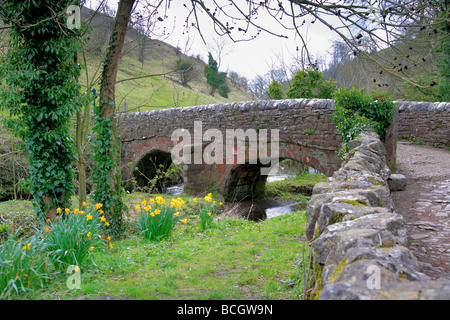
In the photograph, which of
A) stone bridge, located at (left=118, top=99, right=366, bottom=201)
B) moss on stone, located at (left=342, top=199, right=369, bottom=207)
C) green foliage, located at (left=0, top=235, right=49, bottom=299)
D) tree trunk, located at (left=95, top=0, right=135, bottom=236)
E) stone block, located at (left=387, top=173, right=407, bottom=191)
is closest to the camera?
moss on stone, located at (left=342, top=199, right=369, bottom=207)

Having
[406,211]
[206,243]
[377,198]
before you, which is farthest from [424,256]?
[206,243]

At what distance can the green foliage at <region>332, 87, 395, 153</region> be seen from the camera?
25.0 ft

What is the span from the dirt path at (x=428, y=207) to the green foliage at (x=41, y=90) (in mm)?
5915

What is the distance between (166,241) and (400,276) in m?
4.14

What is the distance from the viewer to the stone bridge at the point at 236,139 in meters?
10.2

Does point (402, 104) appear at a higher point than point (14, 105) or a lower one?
higher

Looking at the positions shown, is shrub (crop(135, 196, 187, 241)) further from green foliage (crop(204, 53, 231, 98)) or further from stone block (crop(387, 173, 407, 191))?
green foliage (crop(204, 53, 231, 98))

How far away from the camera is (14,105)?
6.20 meters

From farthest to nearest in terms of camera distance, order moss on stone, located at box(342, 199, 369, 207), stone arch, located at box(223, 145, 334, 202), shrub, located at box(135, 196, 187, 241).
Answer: stone arch, located at box(223, 145, 334, 202) → shrub, located at box(135, 196, 187, 241) → moss on stone, located at box(342, 199, 369, 207)


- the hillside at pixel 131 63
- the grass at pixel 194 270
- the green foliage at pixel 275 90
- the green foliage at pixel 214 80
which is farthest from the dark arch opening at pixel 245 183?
the green foliage at pixel 214 80

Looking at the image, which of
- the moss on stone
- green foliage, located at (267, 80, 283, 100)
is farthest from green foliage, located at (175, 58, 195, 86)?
the moss on stone

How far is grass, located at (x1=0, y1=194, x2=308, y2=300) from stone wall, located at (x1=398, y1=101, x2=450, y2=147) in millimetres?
7481
